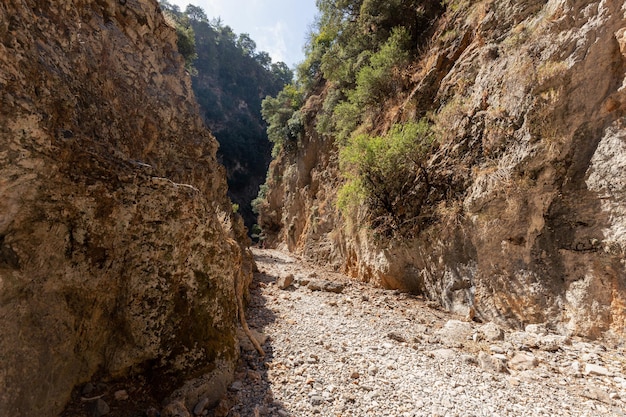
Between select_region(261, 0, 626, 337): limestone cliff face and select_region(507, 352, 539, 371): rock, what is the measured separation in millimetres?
886

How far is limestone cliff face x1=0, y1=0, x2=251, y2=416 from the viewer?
6.50 ft

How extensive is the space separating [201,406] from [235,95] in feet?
153

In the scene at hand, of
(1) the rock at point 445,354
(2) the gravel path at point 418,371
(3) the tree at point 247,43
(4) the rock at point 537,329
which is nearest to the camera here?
(2) the gravel path at point 418,371

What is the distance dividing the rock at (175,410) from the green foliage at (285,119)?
15969mm

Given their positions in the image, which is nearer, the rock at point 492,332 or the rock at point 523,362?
the rock at point 523,362

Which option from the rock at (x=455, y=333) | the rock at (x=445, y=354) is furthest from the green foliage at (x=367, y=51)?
the rock at (x=445, y=354)

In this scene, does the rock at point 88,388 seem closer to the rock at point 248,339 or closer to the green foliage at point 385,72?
the rock at point 248,339

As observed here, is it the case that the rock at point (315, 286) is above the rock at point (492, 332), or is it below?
below

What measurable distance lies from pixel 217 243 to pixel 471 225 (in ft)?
13.6

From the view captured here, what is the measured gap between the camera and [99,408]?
2070 millimetres

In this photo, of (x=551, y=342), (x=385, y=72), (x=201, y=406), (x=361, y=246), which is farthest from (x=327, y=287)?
(x=385, y=72)

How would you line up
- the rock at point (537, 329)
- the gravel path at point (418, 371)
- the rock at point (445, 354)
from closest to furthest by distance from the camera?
the gravel path at point (418, 371), the rock at point (445, 354), the rock at point (537, 329)

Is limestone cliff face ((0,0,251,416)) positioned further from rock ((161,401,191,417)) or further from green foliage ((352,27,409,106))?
green foliage ((352,27,409,106))

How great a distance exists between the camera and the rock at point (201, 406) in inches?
90.6
